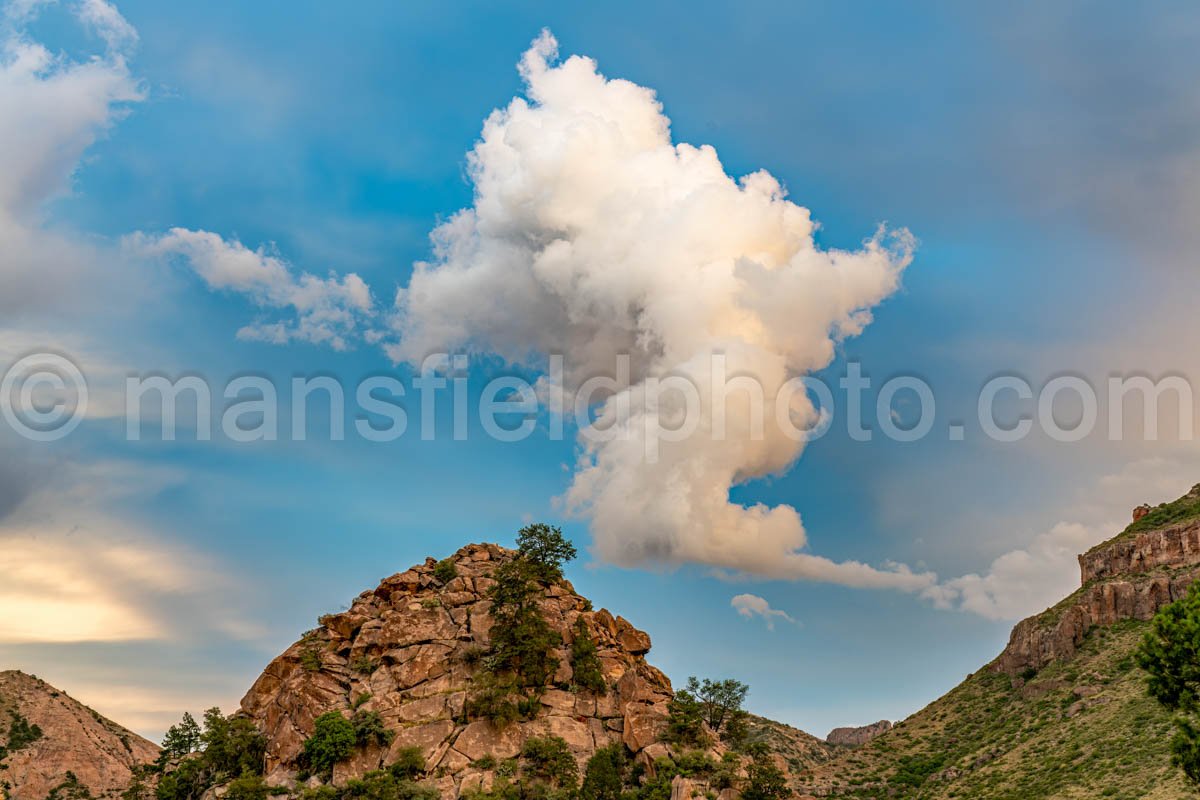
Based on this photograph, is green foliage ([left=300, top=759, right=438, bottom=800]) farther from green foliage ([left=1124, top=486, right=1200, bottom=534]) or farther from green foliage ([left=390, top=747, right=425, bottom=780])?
green foliage ([left=1124, top=486, right=1200, bottom=534])

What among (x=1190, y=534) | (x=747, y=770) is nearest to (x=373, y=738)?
(x=747, y=770)

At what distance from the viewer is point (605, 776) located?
98.2 metres

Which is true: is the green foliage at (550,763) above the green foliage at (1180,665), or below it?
below

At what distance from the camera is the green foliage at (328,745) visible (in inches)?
3836

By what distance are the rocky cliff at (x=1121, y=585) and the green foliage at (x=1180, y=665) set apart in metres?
70.8

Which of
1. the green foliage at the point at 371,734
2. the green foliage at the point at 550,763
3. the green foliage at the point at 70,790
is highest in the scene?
the green foliage at the point at 371,734

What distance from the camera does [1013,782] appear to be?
344ft

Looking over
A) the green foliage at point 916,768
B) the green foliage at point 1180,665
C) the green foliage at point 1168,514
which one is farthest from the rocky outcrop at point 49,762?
the green foliage at point 1168,514

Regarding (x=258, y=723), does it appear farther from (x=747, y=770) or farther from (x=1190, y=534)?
(x=1190, y=534)

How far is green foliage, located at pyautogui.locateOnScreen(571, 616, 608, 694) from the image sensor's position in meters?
111

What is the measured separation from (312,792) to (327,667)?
20439 millimetres

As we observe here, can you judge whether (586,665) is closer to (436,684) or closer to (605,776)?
(605,776)

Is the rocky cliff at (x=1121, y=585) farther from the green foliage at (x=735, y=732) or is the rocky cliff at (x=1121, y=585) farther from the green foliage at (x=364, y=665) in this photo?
the green foliage at (x=364, y=665)

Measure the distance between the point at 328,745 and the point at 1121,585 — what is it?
11834 cm
